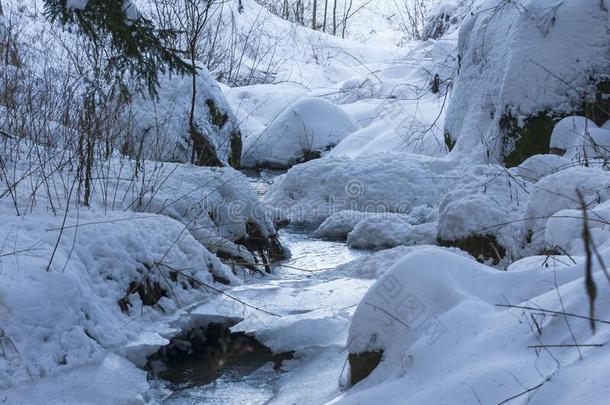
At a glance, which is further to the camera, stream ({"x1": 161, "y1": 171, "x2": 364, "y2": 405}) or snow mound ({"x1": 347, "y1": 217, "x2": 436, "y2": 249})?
snow mound ({"x1": 347, "y1": 217, "x2": 436, "y2": 249})

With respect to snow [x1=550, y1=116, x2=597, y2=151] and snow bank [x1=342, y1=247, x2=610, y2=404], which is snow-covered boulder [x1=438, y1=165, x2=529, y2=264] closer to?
snow [x1=550, y1=116, x2=597, y2=151]

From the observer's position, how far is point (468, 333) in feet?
7.23

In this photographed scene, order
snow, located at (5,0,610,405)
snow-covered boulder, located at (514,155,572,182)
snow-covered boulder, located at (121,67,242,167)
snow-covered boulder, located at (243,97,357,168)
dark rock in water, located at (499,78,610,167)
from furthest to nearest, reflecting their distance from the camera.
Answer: snow-covered boulder, located at (243,97,357,168) → snow-covered boulder, located at (121,67,242,167) → dark rock in water, located at (499,78,610,167) → snow-covered boulder, located at (514,155,572,182) → snow, located at (5,0,610,405)

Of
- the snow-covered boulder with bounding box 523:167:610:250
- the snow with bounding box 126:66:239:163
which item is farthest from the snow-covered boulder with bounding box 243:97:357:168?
the snow-covered boulder with bounding box 523:167:610:250

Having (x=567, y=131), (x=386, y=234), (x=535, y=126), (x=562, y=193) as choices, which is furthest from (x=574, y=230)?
(x=535, y=126)

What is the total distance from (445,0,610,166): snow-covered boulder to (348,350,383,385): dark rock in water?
12.5 feet

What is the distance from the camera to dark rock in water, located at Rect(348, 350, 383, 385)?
253 cm

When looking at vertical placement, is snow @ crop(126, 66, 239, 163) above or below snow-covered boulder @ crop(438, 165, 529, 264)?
above

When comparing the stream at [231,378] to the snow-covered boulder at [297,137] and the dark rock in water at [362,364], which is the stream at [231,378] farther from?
the snow-covered boulder at [297,137]

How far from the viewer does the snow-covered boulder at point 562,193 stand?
3.66 m

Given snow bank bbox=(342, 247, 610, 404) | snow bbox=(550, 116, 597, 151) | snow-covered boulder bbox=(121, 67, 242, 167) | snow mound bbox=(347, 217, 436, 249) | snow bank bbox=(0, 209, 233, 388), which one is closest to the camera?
snow bank bbox=(342, 247, 610, 404)

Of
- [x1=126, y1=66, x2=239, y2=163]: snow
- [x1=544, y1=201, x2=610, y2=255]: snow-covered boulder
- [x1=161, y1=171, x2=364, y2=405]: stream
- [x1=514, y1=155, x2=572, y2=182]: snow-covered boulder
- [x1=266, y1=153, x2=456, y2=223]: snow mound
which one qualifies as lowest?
[x1=161, y1=171, x2=364, y2=405]: stream

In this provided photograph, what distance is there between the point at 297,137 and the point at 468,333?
7519 millimetres

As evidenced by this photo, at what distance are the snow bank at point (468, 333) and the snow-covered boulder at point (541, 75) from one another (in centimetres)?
365
